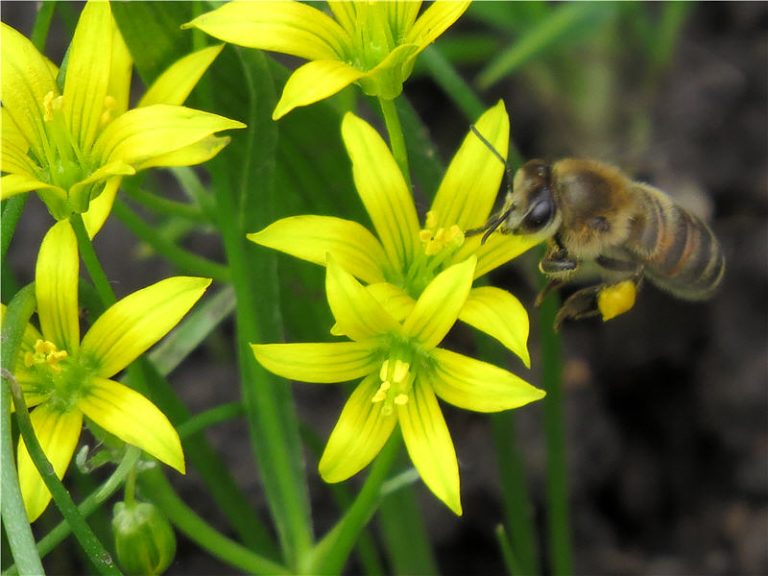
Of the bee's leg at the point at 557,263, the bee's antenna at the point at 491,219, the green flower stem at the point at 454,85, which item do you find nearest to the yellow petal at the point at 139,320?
the bee's antenna at the point at 491,219

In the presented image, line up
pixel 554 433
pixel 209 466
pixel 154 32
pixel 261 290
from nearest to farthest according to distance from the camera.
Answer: pixel 154 32 → pixel 261 290 → pixel 209 466 → pixel 554 433

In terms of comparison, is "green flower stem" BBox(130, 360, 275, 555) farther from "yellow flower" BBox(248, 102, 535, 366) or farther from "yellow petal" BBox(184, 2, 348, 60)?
"yellow petal" BBox(184, 2, 348, 60)

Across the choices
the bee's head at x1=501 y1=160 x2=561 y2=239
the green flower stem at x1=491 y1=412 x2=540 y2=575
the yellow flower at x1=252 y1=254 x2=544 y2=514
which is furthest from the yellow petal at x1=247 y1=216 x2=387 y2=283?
the green flower stem at x1=491 y1=412 x2=540 y2=575

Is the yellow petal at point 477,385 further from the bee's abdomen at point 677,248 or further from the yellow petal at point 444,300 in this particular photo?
the bee's abdomen at point 677,248

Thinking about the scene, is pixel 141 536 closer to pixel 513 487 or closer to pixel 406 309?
pixel 406 309

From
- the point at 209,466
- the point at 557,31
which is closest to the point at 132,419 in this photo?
the point at 209,466
